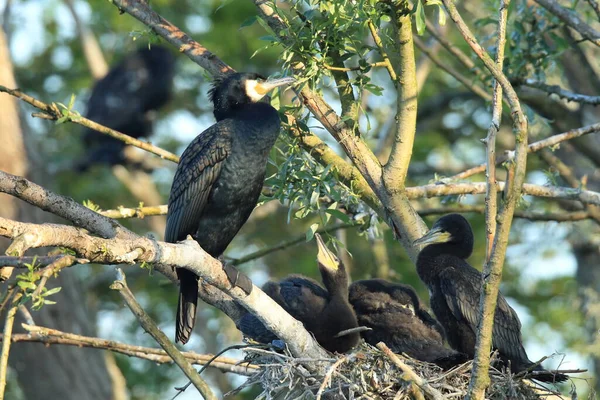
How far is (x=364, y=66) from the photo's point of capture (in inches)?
206

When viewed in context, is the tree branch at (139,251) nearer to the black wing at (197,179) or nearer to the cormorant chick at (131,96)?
the black wing at (197,179)

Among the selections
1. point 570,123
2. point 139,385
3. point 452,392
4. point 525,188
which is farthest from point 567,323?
point 452,392

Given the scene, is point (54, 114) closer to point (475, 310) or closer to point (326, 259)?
point (326, 259)

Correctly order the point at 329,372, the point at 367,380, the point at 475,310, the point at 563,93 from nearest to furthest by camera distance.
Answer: the point at 329,372 → the point at 367,380 → the point at 475,310 → the point at 563,93

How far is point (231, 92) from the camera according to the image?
229 inches

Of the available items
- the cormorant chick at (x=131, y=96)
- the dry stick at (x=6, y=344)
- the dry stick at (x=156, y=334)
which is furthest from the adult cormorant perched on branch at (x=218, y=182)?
the cormorant chick at (x=131, y=96)

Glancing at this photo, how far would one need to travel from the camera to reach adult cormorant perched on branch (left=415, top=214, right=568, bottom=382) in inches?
211

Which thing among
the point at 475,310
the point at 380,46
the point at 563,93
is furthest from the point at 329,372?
the point at 563,93

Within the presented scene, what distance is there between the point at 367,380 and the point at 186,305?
1.29 meters

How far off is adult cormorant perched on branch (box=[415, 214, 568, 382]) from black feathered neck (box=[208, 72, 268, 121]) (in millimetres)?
1459

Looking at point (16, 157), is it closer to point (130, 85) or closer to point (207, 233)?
point (130, 85)

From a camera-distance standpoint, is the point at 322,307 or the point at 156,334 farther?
the point at 322,307

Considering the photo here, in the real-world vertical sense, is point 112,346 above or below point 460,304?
below

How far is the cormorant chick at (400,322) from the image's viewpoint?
213 inches
